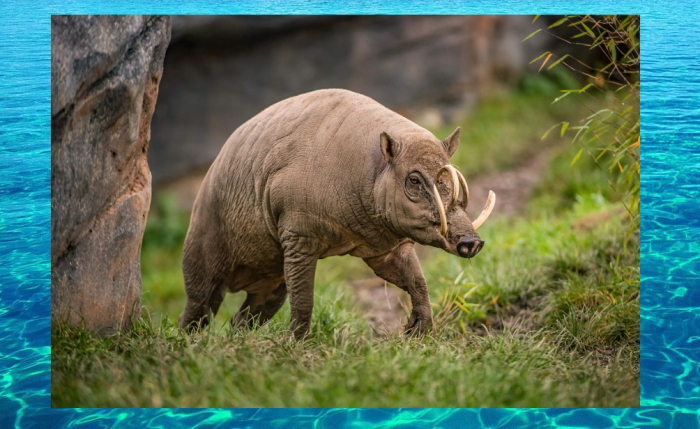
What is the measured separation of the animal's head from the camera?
4.22 m

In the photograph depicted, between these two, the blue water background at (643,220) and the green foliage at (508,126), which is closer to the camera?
the blue water background at (643,220)

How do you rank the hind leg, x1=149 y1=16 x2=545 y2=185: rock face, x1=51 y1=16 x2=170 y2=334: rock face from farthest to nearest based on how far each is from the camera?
x1=149 y1=16 x2=545 y2=185: rock face
the hind leg
x1=51 y1=16 x2=170 y2=334: rock face

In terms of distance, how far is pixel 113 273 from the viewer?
5.07 metres

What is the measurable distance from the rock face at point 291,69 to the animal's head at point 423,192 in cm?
761

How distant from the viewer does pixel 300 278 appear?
479cm

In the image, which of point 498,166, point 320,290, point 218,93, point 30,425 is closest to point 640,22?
point 320,290

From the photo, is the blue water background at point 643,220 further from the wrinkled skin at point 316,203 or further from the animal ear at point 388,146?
the animal ear at point 388,146

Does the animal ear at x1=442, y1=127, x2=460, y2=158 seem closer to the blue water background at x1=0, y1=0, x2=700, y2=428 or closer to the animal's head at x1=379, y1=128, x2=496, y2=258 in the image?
the animal's head at x1=379, y1=128, x2=496, y2=258

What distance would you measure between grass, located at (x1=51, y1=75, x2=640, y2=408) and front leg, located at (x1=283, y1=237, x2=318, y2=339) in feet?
0.50

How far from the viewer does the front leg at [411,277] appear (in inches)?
198

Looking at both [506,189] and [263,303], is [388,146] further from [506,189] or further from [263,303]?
[506,189]

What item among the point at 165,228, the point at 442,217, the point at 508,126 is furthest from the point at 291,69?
the point at 442,217

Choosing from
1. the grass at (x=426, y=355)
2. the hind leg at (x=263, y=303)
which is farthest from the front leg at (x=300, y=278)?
the hind leg at (x=263, y=303)

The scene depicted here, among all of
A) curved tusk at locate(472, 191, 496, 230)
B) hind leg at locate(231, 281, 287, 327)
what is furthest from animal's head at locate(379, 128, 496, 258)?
hind leg at locate(231, 281, 287, 327)
